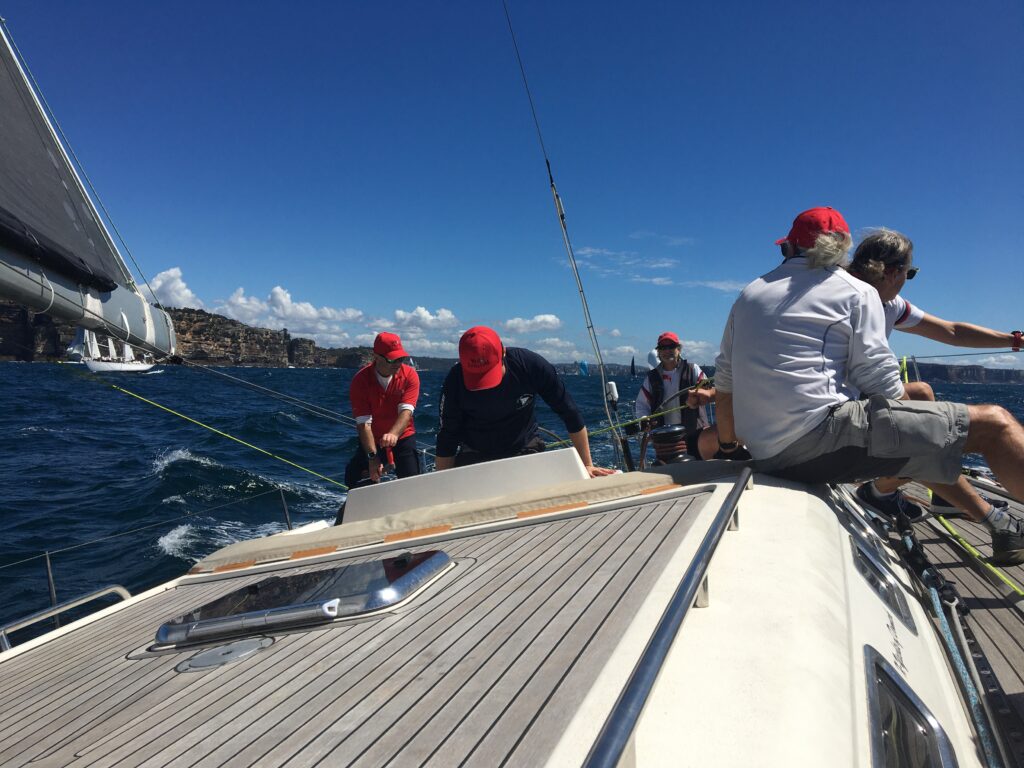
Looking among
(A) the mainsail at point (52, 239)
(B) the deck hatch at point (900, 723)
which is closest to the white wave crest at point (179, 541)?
(A) the mainsail at point (52, 239)

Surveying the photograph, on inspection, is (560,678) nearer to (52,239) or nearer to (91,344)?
(52,239)

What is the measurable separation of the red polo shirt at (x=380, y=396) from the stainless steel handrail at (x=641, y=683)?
371 cm

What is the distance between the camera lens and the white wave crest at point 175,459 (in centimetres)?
1137

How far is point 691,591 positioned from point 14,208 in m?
4.00

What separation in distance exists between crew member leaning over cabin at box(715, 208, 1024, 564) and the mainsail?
3.55 metres

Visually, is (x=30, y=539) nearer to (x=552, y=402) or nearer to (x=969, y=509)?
(x=552, y=402)

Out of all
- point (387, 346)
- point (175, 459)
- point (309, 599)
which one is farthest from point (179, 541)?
point (309, 599)

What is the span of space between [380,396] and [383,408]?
0.10 meters

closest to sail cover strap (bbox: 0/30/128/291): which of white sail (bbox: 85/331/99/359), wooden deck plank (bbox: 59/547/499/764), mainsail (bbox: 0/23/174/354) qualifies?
mainsail (bbox: 0/23/174/354)

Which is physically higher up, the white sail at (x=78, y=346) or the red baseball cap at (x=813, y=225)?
the white sail at (x=78, y=346)

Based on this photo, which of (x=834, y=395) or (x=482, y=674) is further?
(x=834, y=395)

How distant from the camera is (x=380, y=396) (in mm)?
4914

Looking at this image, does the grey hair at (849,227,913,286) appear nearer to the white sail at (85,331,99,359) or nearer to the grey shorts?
the grey shorts

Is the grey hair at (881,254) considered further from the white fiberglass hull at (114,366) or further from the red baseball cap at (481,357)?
the white fiberglass hull at (114,366)
